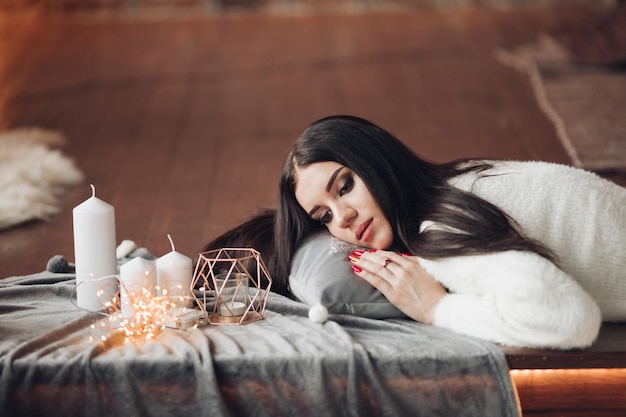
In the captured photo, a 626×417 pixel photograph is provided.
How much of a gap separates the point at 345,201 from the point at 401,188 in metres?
0.13

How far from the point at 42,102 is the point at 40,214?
1.77m

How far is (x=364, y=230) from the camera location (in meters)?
2.22

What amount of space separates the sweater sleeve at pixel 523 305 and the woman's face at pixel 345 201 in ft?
0.77

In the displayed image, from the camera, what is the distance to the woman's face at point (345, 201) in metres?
2.19

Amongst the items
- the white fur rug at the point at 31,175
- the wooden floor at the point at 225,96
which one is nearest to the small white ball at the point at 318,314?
the wooden floor at the point at 225,96

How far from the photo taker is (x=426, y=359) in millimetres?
1934

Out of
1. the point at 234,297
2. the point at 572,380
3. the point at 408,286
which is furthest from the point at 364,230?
the point at 572,380

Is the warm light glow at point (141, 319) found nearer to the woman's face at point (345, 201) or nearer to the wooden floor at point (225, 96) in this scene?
the woman's face at point (345, 201)

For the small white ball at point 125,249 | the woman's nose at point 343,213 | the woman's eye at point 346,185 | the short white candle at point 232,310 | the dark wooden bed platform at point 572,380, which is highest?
the woman's eye at point 346,185

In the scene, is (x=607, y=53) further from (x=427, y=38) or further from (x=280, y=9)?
(x=280, y=9)

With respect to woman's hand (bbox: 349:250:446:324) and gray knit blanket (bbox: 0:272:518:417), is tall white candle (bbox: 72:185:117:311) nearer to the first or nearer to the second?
gray knit blanket (bbox: 0:272:518:417)

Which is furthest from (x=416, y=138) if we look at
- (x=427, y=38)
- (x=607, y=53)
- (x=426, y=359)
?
(x=426, y=359)

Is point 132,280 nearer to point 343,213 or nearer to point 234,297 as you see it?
point 234,297

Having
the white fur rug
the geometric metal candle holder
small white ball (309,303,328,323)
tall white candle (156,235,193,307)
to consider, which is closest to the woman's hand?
small white ball (309,303,328,323)
